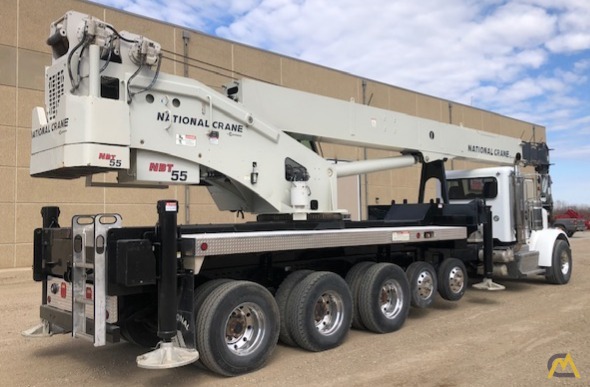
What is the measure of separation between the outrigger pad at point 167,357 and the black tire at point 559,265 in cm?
859

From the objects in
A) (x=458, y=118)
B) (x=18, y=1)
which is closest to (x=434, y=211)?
(x=18, y=1)

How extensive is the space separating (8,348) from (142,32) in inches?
465

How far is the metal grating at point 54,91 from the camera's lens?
5.21m

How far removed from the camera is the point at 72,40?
516cm

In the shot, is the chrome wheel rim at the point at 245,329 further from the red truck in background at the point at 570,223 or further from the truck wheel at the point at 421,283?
the red truck in background at the point at 570,223

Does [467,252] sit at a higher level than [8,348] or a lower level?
higher

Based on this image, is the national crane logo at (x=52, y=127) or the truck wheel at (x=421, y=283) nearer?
the national crane logo at (x=52, y=127)

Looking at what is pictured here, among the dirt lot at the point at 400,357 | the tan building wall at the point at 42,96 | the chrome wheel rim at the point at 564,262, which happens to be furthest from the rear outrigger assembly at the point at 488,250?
the tan building wall at the point at 42,96

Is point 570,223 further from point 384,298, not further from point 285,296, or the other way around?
point 285,296

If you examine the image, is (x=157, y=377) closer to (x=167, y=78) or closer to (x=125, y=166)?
(x=125, y=166)

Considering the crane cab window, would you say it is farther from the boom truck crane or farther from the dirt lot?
the dirt lot

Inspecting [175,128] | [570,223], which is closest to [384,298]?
[175,128]
